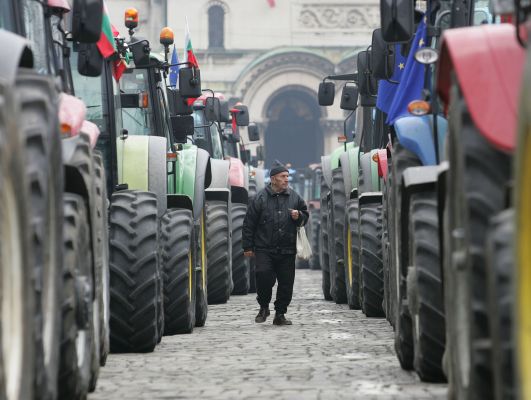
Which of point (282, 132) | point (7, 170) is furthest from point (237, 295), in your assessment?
point (282, 132)

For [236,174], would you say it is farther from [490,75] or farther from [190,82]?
[490,75]

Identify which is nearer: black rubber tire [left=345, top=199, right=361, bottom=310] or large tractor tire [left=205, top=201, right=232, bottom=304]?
black rubber tire [left=345, top=199, right=361, bottom=310]

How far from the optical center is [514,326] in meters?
5.48

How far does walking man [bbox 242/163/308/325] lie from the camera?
16.7 m

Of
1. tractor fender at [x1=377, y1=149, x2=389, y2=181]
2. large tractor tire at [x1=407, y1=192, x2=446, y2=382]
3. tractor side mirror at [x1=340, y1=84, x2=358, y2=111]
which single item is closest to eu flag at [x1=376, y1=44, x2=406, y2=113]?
tractor fender at [x1=377, y1=149, x2=389, y2=181]

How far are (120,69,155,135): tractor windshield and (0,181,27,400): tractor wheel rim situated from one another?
297 inches

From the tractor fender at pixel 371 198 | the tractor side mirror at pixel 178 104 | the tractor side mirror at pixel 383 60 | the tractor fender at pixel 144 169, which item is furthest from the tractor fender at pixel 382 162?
the tractor side mirror at pixel 178 104

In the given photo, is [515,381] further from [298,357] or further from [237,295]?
[237,295]

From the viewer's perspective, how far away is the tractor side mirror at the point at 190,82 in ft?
50.1

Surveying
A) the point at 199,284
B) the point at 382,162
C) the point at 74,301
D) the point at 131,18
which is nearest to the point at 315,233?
the point at 199,284

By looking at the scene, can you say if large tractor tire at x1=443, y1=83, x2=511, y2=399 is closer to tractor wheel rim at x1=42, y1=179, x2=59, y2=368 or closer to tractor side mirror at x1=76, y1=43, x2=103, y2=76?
tractor wheel rim at x1=42, y1=179, x2=59, y2=368

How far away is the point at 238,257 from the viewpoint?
2134 cm

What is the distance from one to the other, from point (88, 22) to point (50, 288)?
2.38 m

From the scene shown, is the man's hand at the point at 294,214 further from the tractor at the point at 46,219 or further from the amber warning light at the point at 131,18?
the tractor at the point at 46,219
